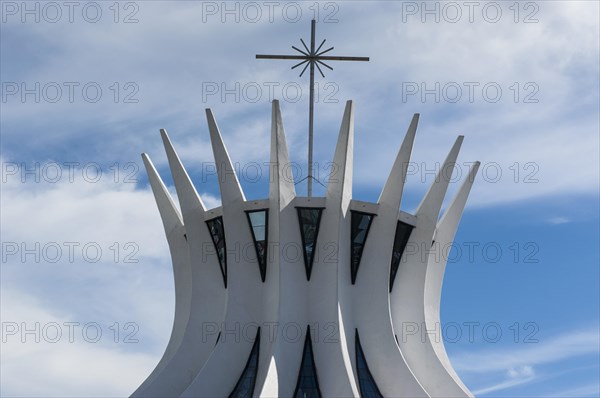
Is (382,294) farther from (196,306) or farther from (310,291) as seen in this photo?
(196,306)

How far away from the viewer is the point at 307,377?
5016cm

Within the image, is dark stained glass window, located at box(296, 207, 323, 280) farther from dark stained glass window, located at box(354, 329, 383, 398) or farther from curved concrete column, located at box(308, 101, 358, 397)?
dark stained glass window, located at box(354, 329, 383, 398)

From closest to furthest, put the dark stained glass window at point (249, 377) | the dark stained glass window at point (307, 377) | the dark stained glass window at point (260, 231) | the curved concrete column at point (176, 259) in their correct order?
the dark stained glass window at point (307, 377)
the dark stained glass window at point (249, 377)
the dark stained glass window at point (260, 231)
the curved concrete column at point (176, 259)

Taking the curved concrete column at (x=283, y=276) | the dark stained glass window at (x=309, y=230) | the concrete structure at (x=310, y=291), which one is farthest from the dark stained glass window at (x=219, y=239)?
the dark stained glass window at (x=309, y=230)

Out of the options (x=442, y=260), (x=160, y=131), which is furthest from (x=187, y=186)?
(x=442, y=260)

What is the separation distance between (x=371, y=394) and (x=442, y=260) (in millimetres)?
7032

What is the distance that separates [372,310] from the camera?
51031mm

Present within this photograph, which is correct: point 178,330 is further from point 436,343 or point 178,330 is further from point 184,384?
point 436,343

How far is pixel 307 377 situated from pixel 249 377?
2283 millimetres

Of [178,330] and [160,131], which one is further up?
[160,131]

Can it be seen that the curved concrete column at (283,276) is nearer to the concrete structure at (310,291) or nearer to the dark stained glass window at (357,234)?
the concrete structure at (310,291)

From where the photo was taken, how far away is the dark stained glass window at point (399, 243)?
5221cm

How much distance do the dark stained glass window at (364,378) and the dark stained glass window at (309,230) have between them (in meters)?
3.41

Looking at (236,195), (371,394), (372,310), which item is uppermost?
(236,195)
